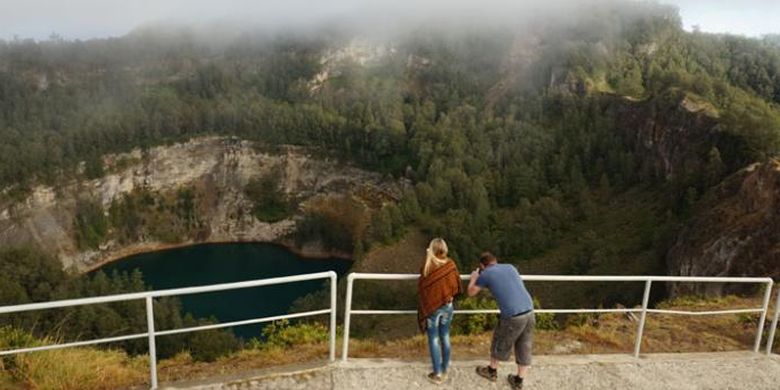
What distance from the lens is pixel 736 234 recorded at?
1190 inches

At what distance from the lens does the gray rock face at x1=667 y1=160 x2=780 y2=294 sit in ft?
90.0

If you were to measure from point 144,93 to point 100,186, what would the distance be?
3313cm

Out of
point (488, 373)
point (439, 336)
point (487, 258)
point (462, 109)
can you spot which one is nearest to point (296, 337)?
point (439, 336)

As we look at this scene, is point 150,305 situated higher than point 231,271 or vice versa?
point 150,305

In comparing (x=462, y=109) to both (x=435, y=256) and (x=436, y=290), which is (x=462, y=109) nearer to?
(x=435, y=256)

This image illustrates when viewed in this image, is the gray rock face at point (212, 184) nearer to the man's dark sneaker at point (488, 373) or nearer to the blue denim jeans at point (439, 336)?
the man's dark sneaker at point (488, 373)

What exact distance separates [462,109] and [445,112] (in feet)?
20.2

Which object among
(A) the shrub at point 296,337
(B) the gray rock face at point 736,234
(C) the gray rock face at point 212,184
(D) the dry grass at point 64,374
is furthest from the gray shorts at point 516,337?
(C) the gray rock face at point 212,184

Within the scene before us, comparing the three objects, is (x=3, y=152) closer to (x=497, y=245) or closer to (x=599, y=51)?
(x=497, y=245)

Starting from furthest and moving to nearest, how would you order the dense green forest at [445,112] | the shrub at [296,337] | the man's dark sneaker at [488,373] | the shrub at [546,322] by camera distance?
the dense green forest at [445,112], the shrub at [546,322], the shrub at [296,337], the man's dark sneaker at [488,373]

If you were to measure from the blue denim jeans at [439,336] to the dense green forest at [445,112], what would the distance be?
38.8 m

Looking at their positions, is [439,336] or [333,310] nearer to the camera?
[333,310]

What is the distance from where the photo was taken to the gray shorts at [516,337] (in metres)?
8.05

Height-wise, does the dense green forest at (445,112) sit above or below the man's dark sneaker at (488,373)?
below
